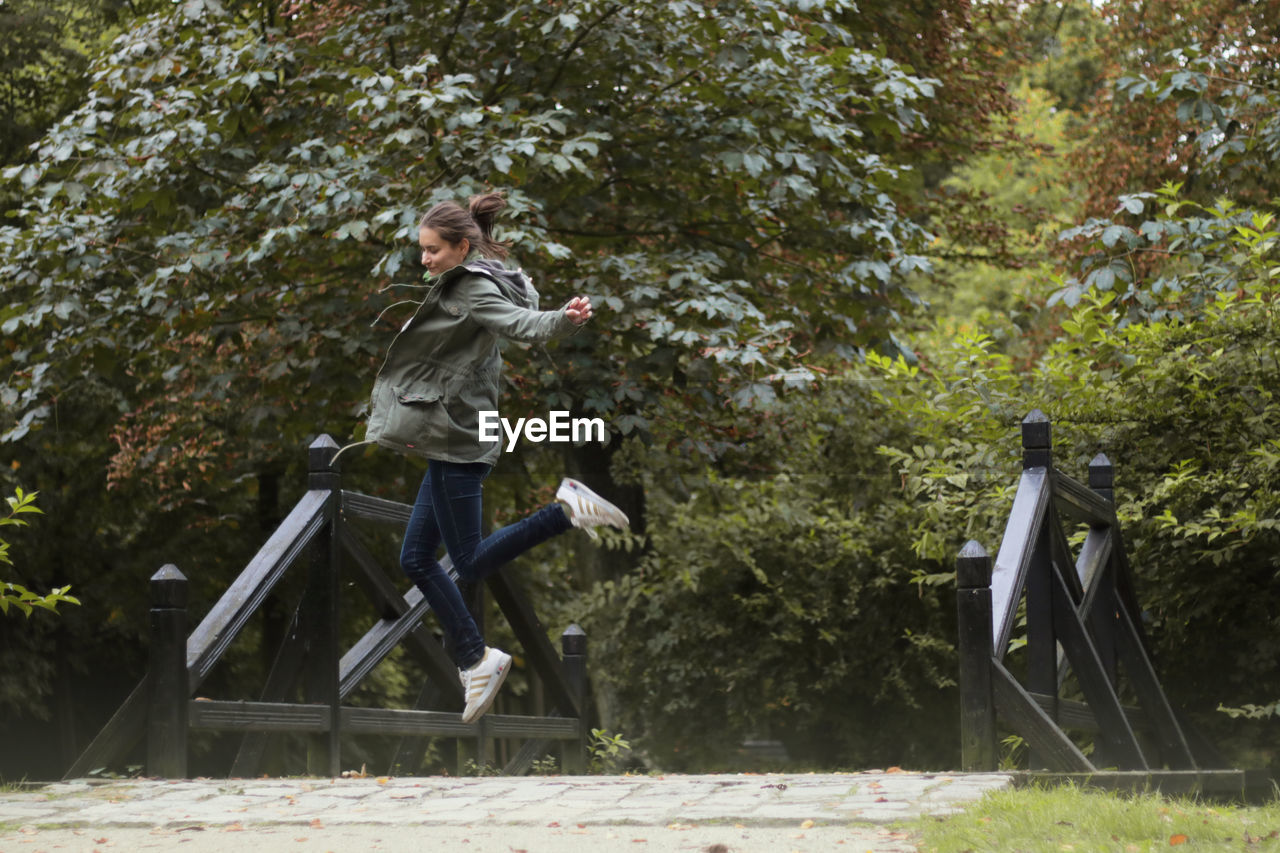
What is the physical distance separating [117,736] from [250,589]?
0.74 m

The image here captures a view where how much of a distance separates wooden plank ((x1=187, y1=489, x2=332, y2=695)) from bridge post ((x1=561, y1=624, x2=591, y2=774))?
9.28 ft

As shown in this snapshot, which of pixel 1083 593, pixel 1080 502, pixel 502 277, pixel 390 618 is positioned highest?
pixel 502 277

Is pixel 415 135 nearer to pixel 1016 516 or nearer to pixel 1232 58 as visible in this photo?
pixel 1016 516

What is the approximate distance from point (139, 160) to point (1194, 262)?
6.77 metres

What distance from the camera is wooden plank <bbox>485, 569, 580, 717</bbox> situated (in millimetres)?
7805

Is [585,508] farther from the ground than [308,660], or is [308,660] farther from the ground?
[585,508]

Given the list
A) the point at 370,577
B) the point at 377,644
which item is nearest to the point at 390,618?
the point at 377,644

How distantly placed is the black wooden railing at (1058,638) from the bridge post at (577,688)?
9.33 feet

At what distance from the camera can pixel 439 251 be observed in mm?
4801

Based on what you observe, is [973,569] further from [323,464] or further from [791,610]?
[791,610]

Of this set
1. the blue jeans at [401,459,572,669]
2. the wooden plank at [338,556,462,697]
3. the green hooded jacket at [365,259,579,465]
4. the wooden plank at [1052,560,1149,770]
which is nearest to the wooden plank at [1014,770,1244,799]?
the wooden plank at [1052,560,1149,770]

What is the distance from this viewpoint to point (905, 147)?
44.2ft

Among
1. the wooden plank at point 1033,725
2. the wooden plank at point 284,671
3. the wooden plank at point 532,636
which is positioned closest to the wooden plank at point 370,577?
the wooden plank at point 284,671

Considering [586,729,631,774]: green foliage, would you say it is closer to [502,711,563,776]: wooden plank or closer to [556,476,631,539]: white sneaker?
[502,711,563,776]: wooden plank
